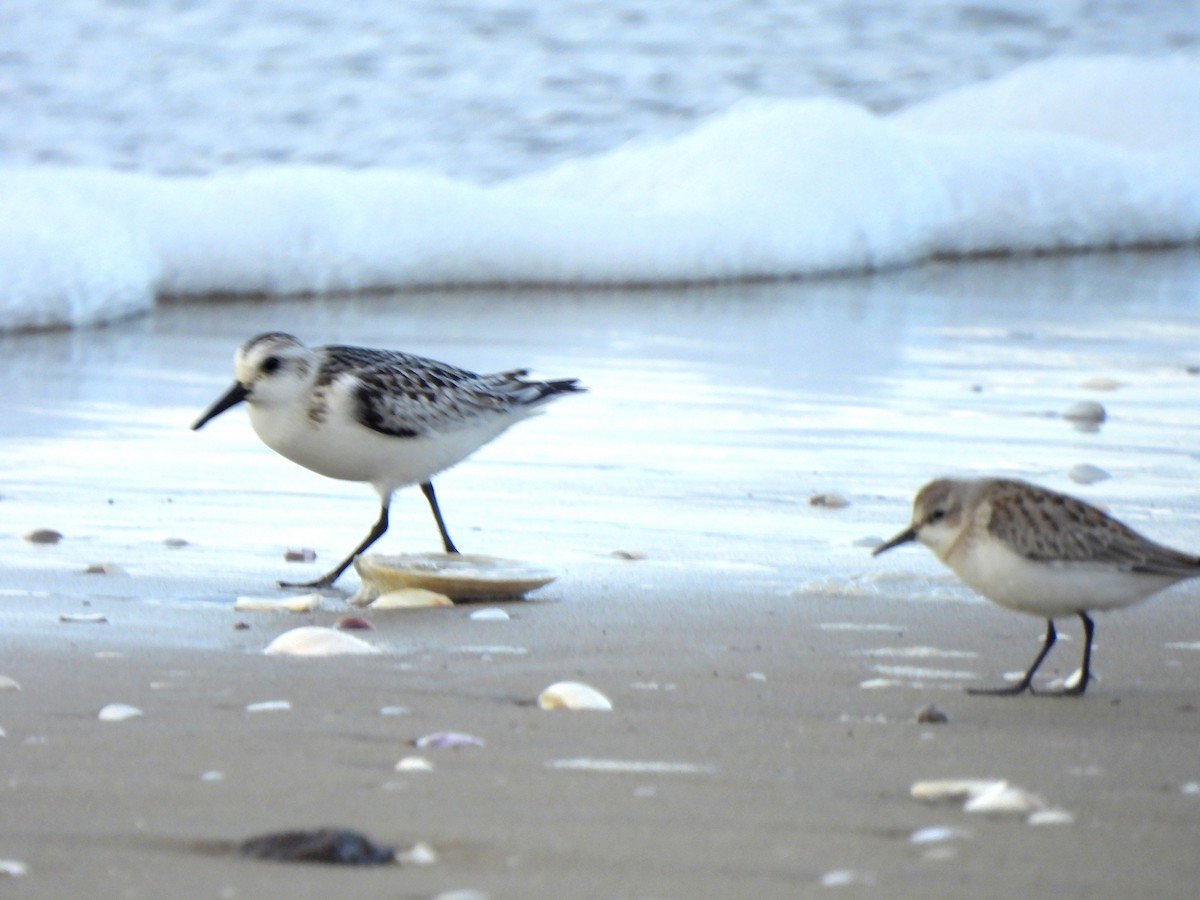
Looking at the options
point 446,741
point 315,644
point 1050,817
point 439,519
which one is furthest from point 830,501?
point 1050,817

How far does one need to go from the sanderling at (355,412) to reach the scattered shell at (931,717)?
70.5 inches

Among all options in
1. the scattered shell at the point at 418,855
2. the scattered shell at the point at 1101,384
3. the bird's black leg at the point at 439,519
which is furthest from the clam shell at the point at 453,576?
the scattered shell at the point at 1101,384

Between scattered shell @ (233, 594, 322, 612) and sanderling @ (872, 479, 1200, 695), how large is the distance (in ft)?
4.48

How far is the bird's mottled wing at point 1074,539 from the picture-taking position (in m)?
3.44

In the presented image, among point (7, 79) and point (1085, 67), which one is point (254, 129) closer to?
point (7, 79)

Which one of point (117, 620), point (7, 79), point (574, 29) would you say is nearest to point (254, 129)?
point (7, 79)

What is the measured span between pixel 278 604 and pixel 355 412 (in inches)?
27.0

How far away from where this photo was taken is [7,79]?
14781 mm

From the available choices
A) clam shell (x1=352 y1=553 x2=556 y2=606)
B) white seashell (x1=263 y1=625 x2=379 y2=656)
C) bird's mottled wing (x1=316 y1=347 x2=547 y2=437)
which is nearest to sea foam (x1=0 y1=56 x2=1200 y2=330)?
bird's mottled wing (x1=316 y1=347 x2=547 y2=437)

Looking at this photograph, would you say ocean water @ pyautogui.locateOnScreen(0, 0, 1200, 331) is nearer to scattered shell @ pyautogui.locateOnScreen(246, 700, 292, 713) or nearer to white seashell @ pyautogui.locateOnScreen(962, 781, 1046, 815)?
scattered shell @ pyautogui.locateOnScreen(246, 700, 292, 713)

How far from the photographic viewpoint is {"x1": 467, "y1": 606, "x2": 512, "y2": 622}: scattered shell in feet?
13.4

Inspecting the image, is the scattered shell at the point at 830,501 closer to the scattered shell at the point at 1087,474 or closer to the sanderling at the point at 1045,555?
the scattered shell at the point at 1087,474

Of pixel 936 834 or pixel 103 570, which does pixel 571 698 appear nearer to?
pixel 936 834

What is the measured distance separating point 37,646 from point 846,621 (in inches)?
60.9
